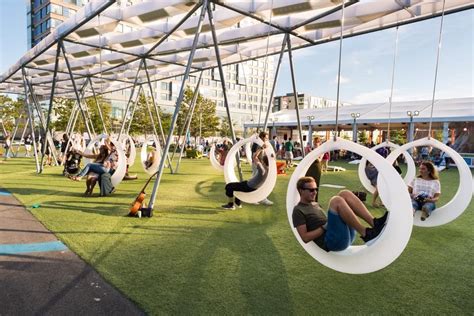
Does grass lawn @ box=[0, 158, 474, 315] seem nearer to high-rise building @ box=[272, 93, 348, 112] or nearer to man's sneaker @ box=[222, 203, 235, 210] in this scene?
man's sneaker @ box=[222, 203, 235, 210]

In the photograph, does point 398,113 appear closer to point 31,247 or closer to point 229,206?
point 229,206

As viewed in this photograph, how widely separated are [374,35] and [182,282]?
827 cm

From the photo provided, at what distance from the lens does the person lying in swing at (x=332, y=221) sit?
393 centimetres

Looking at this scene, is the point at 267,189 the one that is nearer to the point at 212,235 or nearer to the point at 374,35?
the point at 212,235

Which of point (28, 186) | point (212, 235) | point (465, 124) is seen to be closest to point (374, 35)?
point (212, 235)

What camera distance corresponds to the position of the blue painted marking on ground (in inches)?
190

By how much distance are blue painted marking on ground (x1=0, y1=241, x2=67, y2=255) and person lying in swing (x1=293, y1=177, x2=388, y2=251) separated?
354cm

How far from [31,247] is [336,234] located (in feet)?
14.4

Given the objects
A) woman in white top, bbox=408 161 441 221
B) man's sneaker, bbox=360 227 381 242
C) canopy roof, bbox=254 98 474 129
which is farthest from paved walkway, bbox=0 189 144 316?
canopy roof, bbox=254 98 474 129

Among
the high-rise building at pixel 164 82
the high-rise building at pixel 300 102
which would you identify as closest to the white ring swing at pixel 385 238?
the high-rise building at pixel 164 82

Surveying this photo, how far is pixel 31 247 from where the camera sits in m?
5.01

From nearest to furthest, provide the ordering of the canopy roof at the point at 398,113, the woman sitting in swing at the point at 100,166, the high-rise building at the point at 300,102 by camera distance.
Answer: the woman sitting in swing at the point at 100,166, the canopy roof at the point at 398,113, the high-rise building at the point at 300,102

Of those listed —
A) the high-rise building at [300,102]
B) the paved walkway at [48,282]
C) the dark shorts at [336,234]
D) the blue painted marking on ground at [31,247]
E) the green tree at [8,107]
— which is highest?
the high-rise building at [300,102]

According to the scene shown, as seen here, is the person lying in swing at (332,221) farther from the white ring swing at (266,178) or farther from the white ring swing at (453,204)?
the white ring swing at (266,178)
